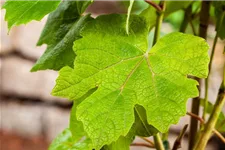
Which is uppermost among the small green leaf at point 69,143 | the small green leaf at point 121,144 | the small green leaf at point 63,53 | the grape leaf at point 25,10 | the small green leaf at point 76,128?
the grape leaf at point 25,10

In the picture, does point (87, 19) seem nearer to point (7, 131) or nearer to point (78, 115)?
point (78, 115)

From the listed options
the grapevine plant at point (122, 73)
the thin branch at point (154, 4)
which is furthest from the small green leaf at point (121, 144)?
the thin branch at point (154, 4)

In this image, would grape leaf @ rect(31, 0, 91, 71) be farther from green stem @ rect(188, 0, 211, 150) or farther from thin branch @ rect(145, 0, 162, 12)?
green stem @ rect(188, 0, 211, 150)

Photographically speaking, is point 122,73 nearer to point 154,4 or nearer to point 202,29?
point 154,4

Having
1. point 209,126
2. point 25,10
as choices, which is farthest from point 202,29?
point 25,10

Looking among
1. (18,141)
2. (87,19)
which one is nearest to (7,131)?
(18,141)

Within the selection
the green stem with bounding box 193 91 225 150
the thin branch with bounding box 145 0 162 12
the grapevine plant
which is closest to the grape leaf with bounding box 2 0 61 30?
the grapevine plant

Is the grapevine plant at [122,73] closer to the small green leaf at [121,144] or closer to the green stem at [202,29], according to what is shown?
the small green leaf at [121,144]
